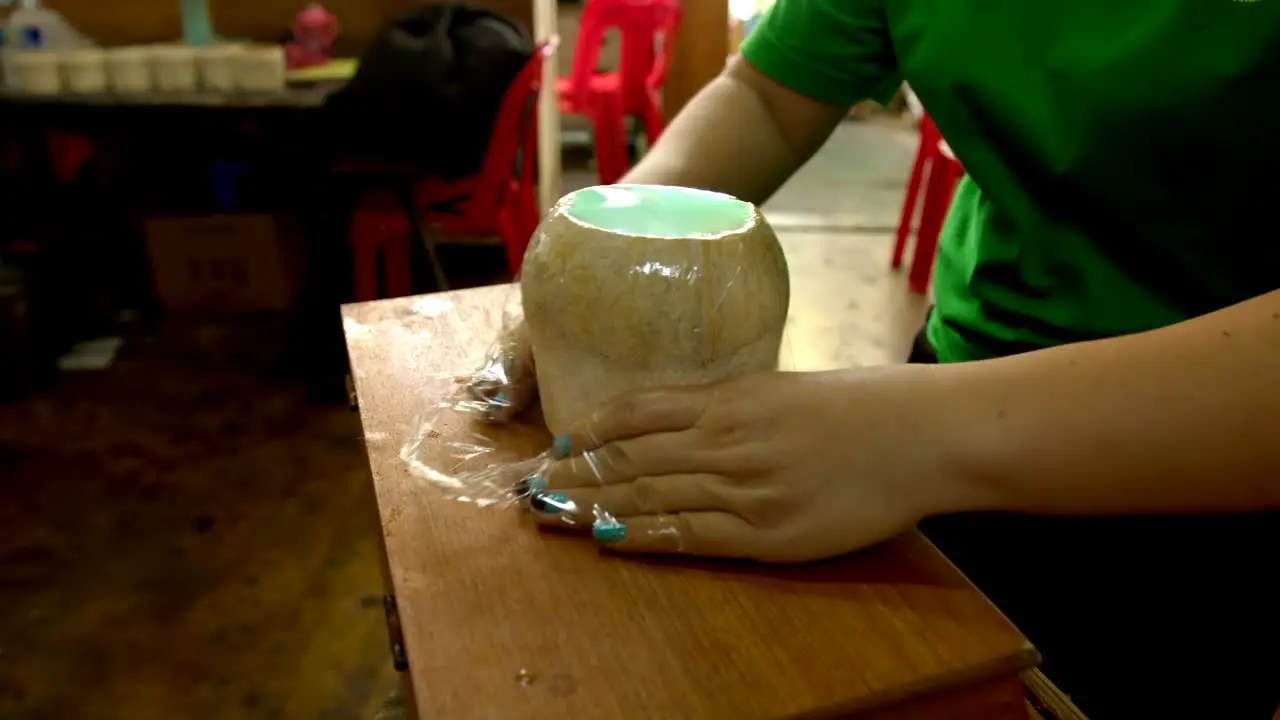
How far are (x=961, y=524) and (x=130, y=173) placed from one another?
2.75 metres

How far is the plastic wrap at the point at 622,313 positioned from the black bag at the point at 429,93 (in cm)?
152

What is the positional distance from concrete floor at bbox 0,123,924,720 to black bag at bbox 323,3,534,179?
1.97 feet

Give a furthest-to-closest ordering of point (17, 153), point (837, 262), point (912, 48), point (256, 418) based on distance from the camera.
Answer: point (837, 262) < point (17, 153) < point (256, 418) < point (912, 48)

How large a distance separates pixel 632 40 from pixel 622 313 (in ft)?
7.73

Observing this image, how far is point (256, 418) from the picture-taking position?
79.0 inches

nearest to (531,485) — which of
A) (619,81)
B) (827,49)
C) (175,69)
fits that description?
(827,49)

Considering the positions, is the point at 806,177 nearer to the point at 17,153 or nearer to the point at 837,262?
the point at 837,262

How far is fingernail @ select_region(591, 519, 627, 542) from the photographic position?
498 millimetres

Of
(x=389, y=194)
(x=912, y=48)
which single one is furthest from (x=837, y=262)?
(x=912, y=48)

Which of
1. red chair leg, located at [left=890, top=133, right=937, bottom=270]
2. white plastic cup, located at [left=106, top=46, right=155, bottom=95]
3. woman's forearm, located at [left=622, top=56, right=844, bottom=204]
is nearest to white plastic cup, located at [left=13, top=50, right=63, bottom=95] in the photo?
white plastic cup, located at [left=106, top=46, right=155, bottom=95]

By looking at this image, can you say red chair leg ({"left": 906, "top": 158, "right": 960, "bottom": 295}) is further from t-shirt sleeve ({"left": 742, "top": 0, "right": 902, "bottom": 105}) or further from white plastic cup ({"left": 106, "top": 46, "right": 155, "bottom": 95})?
white plastic cup ({"left": 106, "top": 46, "right": 155, "bottom": 95})

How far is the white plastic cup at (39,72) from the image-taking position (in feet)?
7.33

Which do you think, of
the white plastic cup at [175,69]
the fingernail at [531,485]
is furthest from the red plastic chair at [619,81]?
the fingernail at [531,485]

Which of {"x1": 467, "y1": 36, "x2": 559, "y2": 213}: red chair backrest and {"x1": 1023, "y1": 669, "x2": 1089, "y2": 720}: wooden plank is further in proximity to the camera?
{"x1": 467, "y1": 36, "x2": 559, "y2": 213}: red chair backrest
